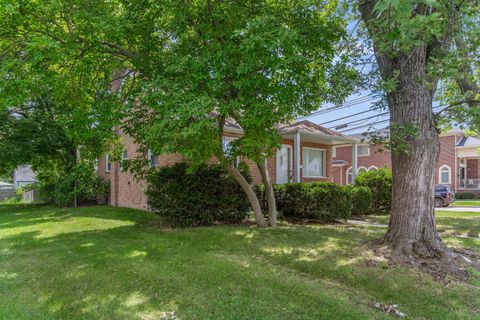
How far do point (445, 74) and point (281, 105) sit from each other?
98.5 inches

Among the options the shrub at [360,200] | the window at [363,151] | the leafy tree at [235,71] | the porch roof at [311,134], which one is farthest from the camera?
the window at [363,151]

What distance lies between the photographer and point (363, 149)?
3136 cm

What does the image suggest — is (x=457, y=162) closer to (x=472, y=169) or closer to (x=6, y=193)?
(x=472, y=169)

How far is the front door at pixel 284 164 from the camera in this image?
47.5 ft

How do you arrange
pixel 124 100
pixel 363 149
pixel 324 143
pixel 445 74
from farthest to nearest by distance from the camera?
pixel 363 149 < pixel 324 143 < pixel 124 100 < pixel 445 74

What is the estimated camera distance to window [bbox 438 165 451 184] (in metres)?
28.0

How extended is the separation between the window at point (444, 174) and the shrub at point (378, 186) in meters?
17.8

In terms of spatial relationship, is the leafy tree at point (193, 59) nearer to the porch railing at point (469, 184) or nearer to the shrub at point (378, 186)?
the shrub at point (378, 186)

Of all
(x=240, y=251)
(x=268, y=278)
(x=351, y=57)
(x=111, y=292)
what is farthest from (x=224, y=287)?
(x=351, y=57)

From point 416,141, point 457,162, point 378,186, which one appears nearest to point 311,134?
point 378,186

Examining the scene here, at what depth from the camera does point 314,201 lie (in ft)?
35.4

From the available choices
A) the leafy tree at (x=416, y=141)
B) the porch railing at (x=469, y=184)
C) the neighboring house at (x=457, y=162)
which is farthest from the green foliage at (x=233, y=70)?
the porch railing at (x=469, y=184)

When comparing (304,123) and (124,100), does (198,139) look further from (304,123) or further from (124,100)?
(304,123)

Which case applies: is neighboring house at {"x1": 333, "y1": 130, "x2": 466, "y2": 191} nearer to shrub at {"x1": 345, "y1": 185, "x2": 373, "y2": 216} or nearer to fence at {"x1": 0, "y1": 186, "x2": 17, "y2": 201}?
shrub at {"x1": 345, "y1": 185, "x2": 373, "y2": 216}
